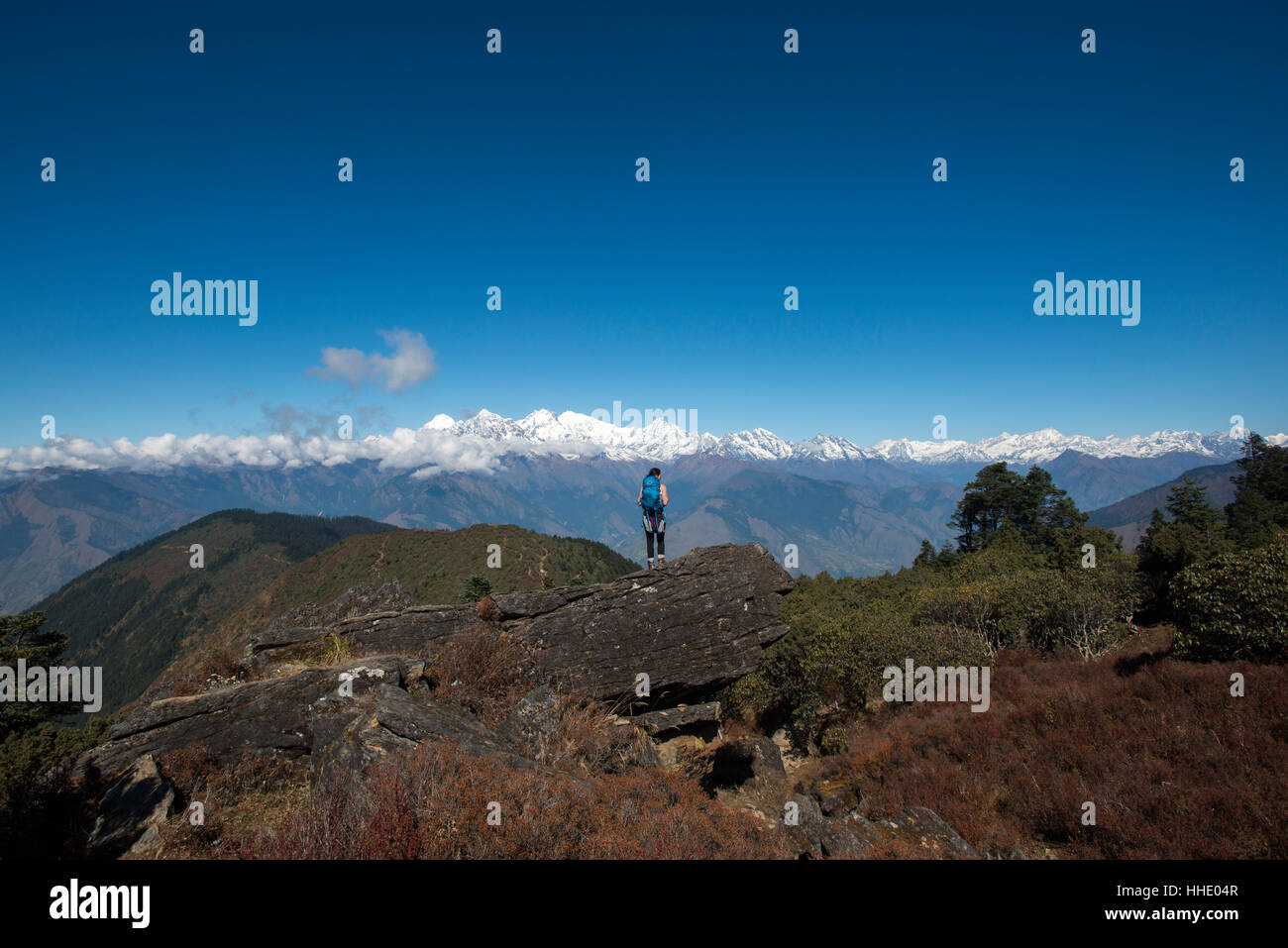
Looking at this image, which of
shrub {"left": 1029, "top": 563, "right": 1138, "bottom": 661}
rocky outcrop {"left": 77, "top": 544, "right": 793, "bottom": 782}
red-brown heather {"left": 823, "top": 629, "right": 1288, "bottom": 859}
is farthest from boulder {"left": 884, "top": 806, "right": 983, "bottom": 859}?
shrub {"left": 1029, "top": 563, "right": 1138, "bottom": 661}

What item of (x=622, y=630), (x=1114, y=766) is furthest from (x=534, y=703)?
(x=1114, y=766)

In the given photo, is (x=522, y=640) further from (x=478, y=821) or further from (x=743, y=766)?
(x=478, y=821)

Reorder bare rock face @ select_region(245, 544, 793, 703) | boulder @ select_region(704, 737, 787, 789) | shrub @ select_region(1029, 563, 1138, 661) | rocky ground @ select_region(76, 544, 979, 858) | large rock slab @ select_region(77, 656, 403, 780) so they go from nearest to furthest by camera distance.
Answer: rocky ground @ select_region(76, 544, 979, 858)
large rock slab @ select_region(77, 656, 403, 780)
bare rock face @ select_region(245, 544, 793, 703)
boulder @ select_region(704, 737, 787, 789)
shrub @ select_region(1029, 563, 1138, 661)

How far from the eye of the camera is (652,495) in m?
16.2

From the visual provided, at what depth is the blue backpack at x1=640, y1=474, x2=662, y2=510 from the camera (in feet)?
52.4

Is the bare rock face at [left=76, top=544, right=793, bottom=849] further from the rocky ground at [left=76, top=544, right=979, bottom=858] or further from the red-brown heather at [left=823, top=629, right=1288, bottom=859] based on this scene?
the red-brown heather at [left=823, top=629, right=1288, bottom=859]

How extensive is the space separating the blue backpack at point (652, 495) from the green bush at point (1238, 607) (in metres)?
17.2

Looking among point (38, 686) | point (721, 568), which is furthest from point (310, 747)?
point (38, 686)

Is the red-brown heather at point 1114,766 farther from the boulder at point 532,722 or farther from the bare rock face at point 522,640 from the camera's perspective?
the boulder at point 532,722

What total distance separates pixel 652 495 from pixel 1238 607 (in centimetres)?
1787

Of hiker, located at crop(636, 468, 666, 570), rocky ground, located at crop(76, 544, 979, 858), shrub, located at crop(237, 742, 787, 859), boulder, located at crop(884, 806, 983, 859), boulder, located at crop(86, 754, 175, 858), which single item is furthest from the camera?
hiker, located at crop(636, 468, 666, 570)

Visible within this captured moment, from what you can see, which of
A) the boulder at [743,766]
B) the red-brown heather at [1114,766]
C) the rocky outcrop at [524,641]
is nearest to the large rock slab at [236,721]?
the rocky outcrop at [524,641]

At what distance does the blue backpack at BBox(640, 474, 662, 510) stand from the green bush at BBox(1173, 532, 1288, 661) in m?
17.2

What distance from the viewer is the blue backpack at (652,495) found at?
52.4 feet
